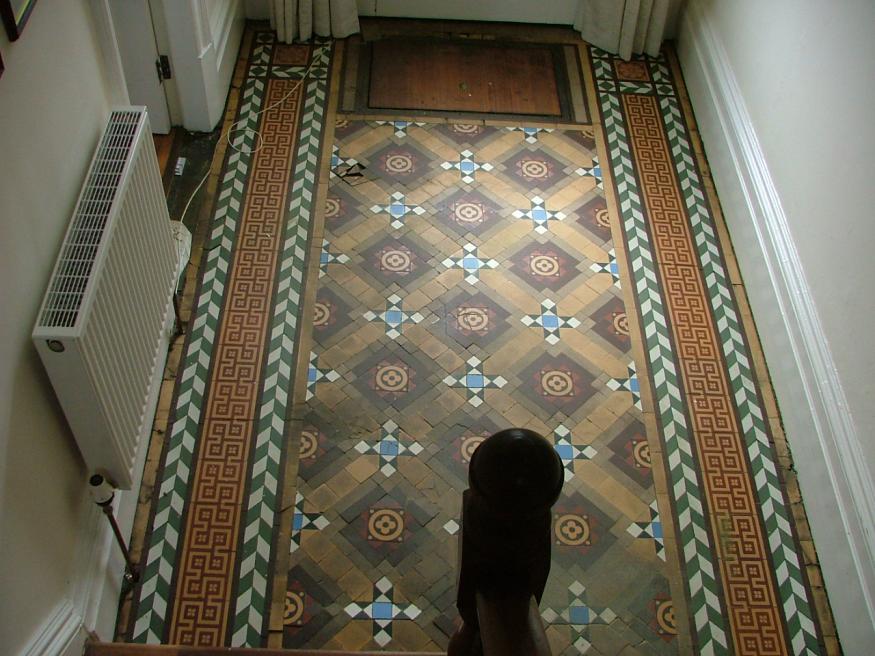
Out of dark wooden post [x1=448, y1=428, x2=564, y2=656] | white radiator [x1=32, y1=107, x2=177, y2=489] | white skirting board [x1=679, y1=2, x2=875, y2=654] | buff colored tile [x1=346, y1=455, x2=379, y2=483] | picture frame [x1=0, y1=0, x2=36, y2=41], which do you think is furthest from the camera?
buff colored tile [x1=346, y1=455, x2=379, y2=483]

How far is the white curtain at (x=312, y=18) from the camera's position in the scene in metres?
4.34

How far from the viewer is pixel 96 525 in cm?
255

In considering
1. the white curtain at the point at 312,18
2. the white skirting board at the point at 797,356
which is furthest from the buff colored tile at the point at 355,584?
the white curtain at the point at 312,18

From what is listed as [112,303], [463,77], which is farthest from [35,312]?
[463,77]

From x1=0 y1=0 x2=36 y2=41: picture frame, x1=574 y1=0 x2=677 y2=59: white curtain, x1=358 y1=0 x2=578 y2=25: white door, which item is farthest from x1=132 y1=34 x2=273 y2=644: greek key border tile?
x1=574 y1=0 x2=677 y2=59: white curtain

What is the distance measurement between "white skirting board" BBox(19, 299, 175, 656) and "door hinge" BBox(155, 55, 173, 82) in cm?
151

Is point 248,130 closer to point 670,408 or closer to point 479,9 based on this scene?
point 479,9

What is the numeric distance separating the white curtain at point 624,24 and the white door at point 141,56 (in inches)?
77.6

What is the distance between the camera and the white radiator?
2.11m

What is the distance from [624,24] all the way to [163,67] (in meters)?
2.03

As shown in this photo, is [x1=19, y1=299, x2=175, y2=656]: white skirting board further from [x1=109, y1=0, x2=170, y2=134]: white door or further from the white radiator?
[x1=109, y1=0, x2=170, y2=134]: white door

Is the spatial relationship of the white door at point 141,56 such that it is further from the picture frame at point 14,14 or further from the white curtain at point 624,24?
the white curtain at point 624,24

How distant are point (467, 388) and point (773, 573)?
3.56ft

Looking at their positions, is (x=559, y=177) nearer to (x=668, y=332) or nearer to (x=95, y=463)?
(x=668, y=332)
